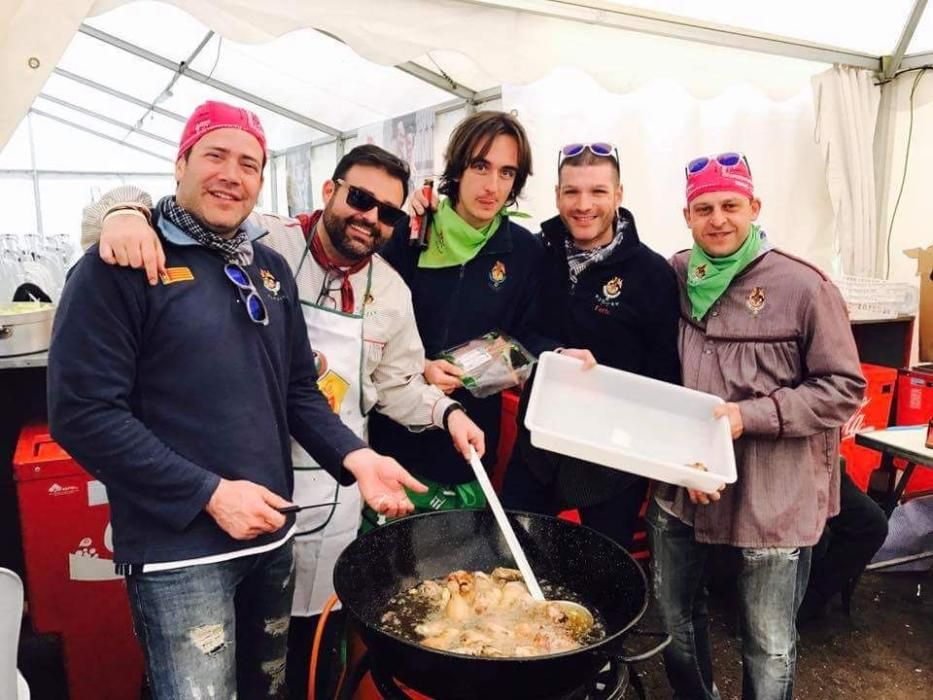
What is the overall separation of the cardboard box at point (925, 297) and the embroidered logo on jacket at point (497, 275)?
3766mm

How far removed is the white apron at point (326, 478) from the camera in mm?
1889

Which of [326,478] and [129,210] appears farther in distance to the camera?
[326,478]

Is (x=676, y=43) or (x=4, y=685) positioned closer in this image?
(x=4, y=685)

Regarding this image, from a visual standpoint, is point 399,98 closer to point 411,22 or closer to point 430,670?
point 411,22

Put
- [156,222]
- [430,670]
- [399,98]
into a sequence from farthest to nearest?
1. [399,98]
2. [156,222]
3. [430,670]

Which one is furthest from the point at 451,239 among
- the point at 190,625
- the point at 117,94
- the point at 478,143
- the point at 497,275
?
the point at 117,94

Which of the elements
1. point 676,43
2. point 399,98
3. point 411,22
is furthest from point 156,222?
point 399,98

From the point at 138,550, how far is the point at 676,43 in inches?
143

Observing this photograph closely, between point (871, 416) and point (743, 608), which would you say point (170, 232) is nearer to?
point (743, 608)

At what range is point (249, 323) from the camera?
1371 mm

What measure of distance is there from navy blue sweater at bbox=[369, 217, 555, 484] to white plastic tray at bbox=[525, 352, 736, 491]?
0.18 metres

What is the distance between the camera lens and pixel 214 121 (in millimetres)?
1396

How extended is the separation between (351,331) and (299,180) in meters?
6.05

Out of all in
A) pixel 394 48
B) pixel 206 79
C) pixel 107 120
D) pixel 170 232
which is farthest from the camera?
pixel 107 120
